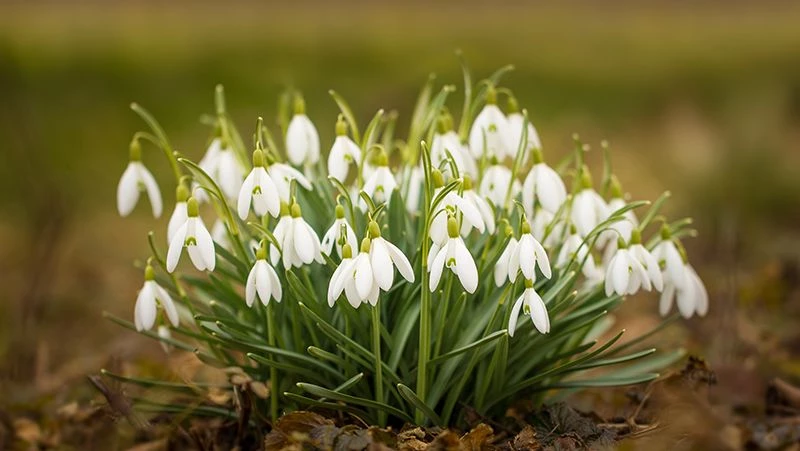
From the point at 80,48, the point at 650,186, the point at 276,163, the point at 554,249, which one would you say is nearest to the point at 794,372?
the point at 554,249

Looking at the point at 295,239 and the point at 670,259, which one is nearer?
the point at 295,239

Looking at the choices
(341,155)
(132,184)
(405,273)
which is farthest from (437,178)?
(132,184)

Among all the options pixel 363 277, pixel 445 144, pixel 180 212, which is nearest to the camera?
pixel 363 277

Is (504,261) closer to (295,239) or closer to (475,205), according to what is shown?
(475,205)

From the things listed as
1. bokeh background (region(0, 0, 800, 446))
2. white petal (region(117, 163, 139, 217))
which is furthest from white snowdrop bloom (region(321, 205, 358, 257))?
bokeh background (region(0, 0, 800, 446))

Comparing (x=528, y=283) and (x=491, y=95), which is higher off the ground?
(x=491, y=95)

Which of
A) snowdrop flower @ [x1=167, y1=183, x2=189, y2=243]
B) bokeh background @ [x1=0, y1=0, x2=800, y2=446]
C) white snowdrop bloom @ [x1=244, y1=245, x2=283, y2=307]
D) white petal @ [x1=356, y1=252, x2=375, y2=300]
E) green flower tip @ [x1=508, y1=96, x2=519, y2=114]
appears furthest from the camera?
bokeh background @ [x1=0, y1=0, x2=800, y2=446]

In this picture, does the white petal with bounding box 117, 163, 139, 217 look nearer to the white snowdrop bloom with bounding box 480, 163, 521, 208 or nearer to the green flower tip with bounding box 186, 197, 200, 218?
→ the green flower tip with bounding box 186, 197, 200, 218

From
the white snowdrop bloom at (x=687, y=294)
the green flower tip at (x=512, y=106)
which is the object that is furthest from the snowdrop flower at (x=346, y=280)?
the white snowdrop bloom at (x=687, y=294)
